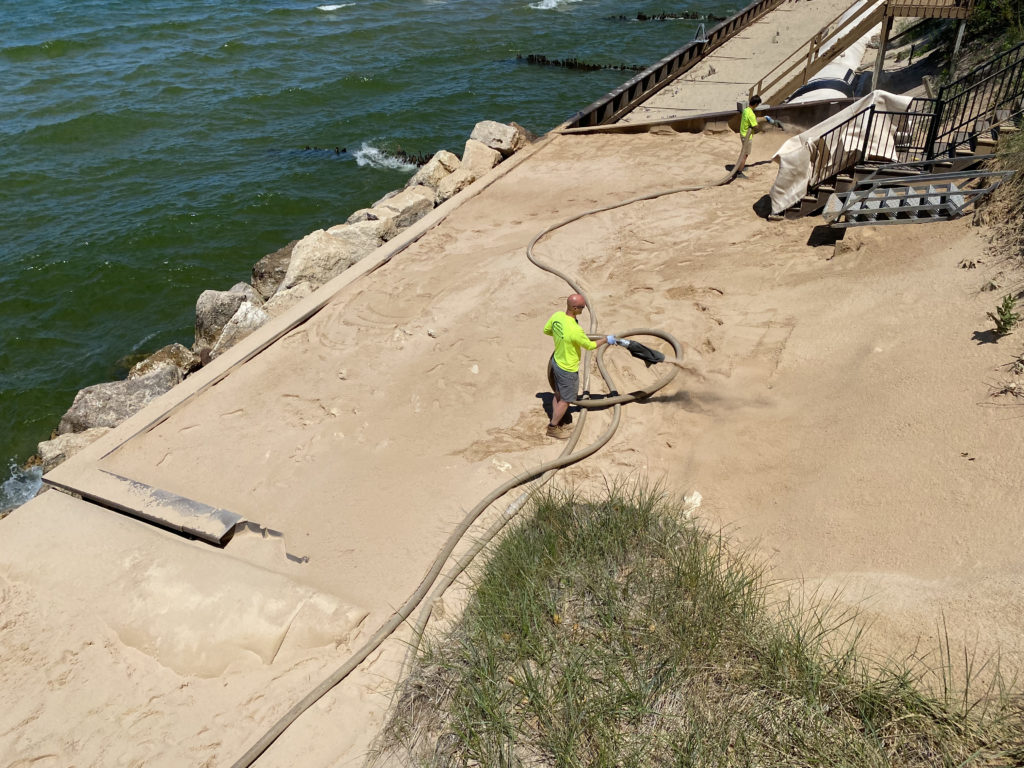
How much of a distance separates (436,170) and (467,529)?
1238 cm

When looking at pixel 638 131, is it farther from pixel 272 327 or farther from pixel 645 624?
pixel 645 624

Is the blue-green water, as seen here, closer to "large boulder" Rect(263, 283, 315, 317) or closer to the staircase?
"large boulder" Rect(263, 283, 315, 317)

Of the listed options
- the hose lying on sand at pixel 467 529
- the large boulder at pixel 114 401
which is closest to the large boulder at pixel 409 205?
the large boulder at pixel 114 401

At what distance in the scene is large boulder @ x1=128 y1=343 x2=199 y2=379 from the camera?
1291 cm

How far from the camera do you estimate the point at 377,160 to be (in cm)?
2189

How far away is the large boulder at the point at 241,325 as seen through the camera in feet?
39.8

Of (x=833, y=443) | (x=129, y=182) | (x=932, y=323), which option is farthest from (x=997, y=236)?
(x=129, y=182)

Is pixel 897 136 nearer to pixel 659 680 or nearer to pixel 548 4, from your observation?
pixel 659 680

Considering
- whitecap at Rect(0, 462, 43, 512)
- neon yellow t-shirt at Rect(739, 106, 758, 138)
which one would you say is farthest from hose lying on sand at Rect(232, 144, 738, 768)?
whitecap at Rect(0, 462, 43, 512)

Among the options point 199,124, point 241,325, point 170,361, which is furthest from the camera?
point 199,124

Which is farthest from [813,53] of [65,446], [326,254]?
[65,446]

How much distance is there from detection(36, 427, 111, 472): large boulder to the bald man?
7.08 m

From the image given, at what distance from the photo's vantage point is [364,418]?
28.4 feet

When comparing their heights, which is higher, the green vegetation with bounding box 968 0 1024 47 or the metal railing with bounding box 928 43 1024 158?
the green vegetation with bounding box 968 0 1024 47
